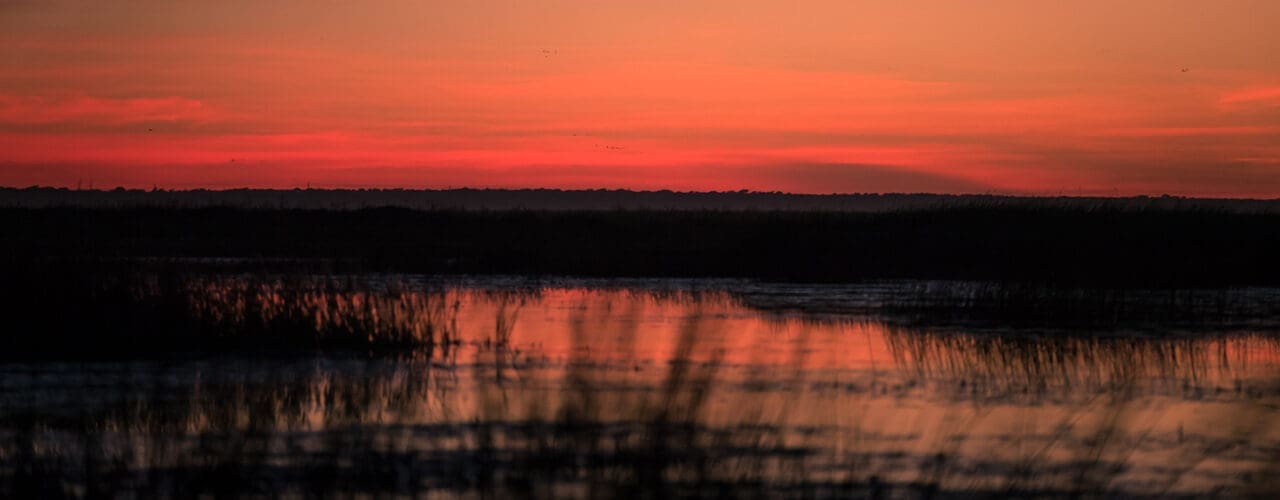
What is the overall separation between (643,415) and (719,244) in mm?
29702

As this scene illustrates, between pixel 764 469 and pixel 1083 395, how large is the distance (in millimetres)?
4437

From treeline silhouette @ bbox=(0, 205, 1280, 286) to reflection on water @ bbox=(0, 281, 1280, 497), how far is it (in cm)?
522

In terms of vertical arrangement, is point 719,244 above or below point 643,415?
below

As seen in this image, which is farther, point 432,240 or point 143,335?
point 432,240

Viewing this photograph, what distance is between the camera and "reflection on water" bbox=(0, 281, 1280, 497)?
757 centimetres

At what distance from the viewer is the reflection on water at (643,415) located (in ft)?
24.8

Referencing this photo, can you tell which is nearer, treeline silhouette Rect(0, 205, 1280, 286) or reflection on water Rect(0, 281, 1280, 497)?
reflection on water Rect(0, 281, 1280, 497)

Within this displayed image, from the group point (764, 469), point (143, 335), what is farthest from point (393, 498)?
point (143, 335)

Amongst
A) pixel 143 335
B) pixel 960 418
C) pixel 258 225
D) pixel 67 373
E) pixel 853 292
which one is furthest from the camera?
pixel 258 225

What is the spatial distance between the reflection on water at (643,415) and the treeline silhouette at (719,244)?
522 centimetres

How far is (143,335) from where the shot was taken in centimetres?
1451

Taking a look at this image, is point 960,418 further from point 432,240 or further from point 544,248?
point 432,240

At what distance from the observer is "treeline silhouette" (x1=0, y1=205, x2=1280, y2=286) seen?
27.4 m

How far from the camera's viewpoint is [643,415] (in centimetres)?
888
